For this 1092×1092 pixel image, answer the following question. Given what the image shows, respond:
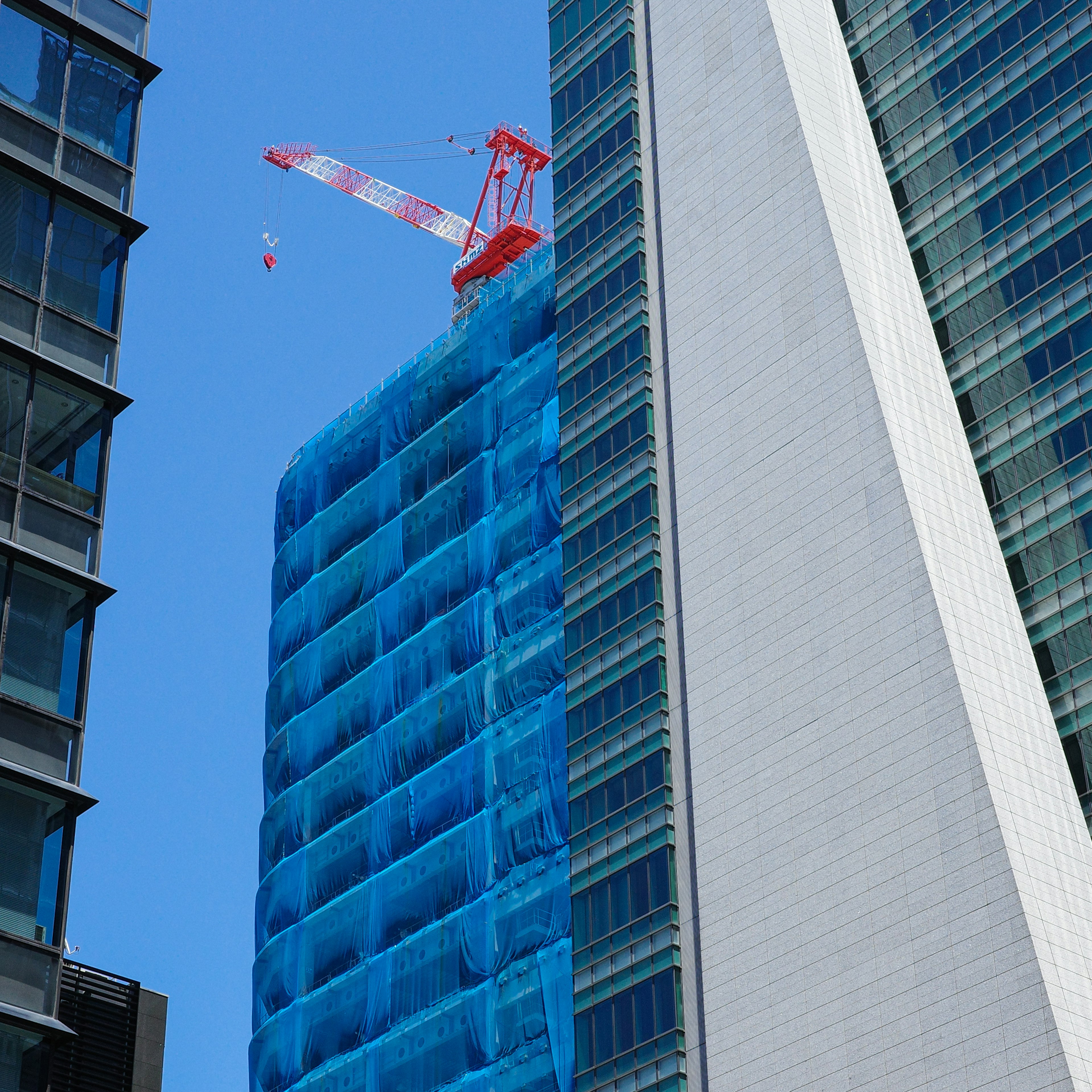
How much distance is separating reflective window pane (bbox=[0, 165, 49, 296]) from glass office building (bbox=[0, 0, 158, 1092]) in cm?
3

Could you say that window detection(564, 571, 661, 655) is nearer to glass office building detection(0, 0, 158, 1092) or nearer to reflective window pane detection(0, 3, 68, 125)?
glass office building detection(0, 0, 158, 1092)

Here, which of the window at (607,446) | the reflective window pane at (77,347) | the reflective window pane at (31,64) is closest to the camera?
the reflective window pane at (77,347)

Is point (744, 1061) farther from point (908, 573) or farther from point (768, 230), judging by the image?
point (768, 230)

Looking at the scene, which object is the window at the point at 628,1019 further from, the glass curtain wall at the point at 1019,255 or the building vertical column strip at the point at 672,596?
the glass curtain wall at the point at 1019,255

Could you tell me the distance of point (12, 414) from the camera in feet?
103

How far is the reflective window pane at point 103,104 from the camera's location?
34844 millimetres

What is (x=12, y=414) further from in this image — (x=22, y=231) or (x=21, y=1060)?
(x=21, y=1060)

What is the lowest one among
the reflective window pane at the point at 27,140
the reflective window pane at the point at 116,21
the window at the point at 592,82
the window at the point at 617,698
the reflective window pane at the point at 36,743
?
the reflective window pane at the point at 36,743

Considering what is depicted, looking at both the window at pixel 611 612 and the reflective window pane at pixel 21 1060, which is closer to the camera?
the reflective window pane at pixel 21 1060

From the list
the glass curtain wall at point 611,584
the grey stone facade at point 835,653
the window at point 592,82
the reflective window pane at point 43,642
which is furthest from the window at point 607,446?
the reflective window pane at point 43,642

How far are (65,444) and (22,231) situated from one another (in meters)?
3.78

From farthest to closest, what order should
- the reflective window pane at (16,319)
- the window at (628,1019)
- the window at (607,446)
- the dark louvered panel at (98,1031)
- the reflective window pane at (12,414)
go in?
the window at (607,446) < the window at (628,1019) < the dark louvered panel at (98,1031) < the reflective window pane at (16,319) < the reflective window pane at (12,414)

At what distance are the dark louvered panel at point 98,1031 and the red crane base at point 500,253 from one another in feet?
366

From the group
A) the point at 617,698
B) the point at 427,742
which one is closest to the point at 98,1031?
the point at 617,698
